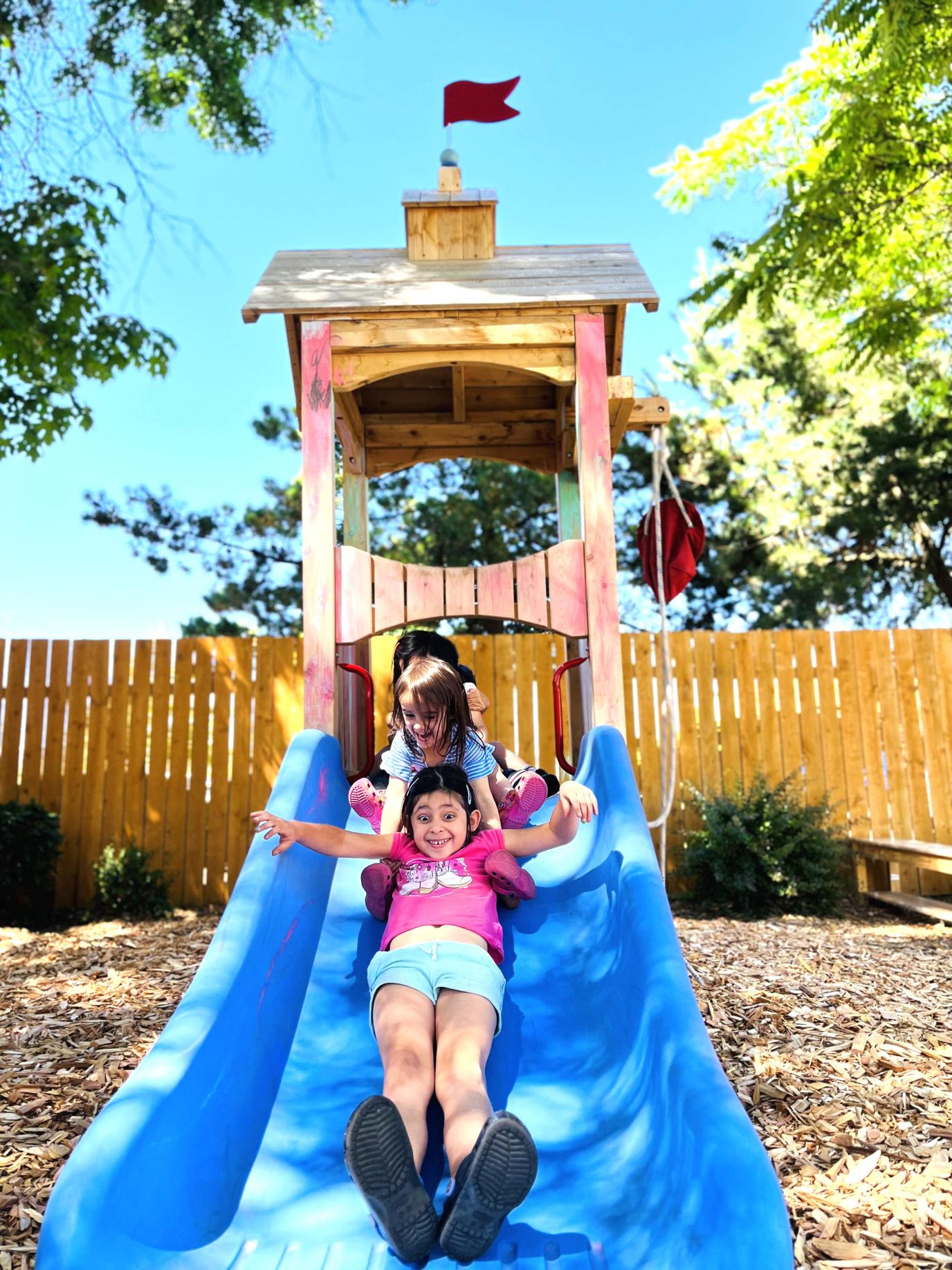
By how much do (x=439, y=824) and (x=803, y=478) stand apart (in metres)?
11.5

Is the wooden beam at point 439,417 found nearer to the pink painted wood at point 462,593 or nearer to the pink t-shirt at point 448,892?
the pink painted wood at point 462,593

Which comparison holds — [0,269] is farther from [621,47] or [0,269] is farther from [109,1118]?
[621,47]

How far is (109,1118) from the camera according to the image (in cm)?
172

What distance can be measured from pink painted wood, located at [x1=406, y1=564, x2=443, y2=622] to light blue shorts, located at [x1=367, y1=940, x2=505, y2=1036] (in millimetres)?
1558

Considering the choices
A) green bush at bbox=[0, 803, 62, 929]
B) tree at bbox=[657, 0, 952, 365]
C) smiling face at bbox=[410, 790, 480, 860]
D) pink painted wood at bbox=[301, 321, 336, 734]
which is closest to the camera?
smiling face at bbox=[410, 790, 480, 860]

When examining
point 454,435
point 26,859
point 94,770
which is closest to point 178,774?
point 94,770

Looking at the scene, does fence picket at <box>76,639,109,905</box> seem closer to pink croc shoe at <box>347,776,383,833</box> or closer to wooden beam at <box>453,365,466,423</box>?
wooden beam at <box>453,365,466,423</box>

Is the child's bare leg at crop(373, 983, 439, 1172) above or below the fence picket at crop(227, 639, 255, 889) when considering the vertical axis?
below

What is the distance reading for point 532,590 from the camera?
379 cm

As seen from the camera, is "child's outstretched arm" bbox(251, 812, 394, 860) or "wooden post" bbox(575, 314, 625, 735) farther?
"wooden post" bbox(575, 314, 625, 735)

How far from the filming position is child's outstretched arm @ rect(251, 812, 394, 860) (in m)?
2.52

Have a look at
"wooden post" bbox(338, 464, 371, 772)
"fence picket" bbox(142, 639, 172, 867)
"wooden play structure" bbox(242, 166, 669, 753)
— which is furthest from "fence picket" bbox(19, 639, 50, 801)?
"wooden play structure" bbox(242, 166, 669, 753)

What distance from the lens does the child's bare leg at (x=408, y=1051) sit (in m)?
2.00

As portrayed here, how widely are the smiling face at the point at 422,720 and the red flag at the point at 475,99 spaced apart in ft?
9.50
